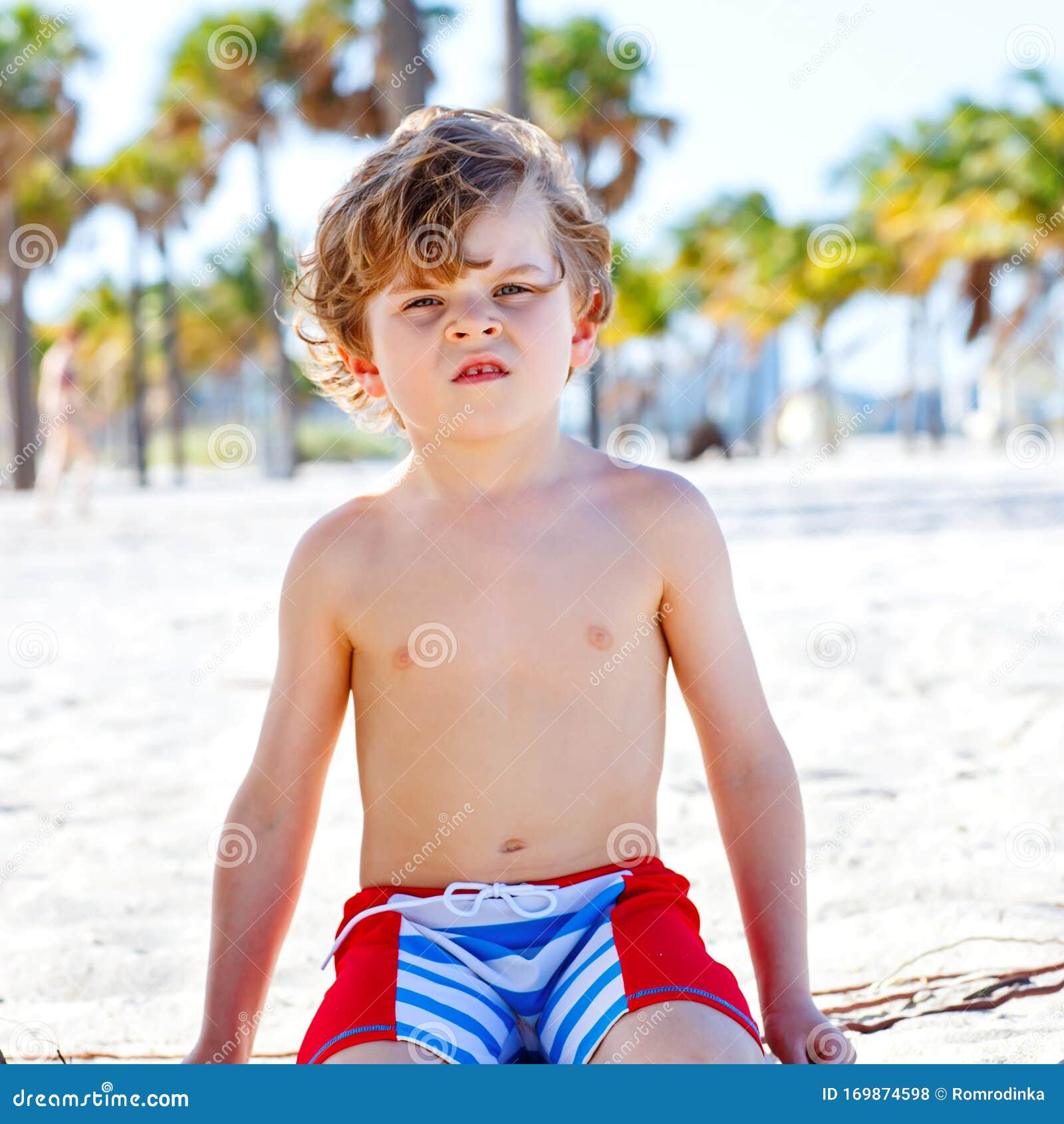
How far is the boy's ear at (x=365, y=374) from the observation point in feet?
6.79

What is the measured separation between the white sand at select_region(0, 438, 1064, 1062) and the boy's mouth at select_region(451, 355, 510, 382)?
1080 millimetres

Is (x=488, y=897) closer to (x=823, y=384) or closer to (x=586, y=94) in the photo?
(x=586, y=94)

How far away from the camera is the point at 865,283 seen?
38.1 meters

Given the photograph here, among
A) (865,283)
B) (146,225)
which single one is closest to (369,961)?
(146,225)

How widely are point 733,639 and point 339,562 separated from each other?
1.94 ft

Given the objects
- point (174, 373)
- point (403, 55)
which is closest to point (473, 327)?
point (403, 55)

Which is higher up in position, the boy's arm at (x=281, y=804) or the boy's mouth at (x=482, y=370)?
the boy's mouth at (x=482, y=370)

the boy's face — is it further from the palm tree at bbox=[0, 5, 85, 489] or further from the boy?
the palm tree at bbox=[0, 5, 85, 489]

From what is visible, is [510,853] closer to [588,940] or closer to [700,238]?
[588,940]

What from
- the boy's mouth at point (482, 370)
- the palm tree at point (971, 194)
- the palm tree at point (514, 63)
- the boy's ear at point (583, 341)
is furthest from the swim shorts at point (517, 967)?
the palm tree at point (971, 194)

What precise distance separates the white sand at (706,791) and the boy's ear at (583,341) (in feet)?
3.55

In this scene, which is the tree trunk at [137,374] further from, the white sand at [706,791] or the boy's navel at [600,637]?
the boy's navel at [600,637]

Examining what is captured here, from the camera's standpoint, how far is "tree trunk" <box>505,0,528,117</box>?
319 inches

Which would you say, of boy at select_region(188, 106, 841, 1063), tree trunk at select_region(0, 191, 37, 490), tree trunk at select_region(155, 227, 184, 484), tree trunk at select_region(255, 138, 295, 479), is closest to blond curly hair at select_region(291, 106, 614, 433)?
boy at select_region(188, 106, 841, 1063)
